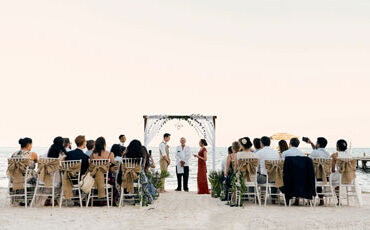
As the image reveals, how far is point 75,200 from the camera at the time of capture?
7.86 m

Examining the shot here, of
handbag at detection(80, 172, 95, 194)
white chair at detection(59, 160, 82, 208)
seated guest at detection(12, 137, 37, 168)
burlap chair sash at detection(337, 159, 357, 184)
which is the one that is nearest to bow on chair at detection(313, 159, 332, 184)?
burlap chair sash at detection(337, 159, 357, 184)

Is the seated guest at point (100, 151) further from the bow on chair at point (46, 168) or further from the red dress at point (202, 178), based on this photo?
the red dress at point (202, 178)

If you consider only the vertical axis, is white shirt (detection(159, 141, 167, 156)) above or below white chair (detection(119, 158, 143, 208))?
above

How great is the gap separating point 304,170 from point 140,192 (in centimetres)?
349

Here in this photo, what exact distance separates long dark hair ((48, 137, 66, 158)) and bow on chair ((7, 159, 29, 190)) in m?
0.48

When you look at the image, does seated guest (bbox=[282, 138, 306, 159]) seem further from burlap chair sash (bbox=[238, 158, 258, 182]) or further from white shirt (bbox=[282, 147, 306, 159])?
burlap chair sash (bbox=[238, 158, 258, 182])

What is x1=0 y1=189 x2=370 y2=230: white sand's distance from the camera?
5.62 meters

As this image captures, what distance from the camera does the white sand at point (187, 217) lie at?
562 cm

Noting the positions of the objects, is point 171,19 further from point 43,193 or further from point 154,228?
point 154,228

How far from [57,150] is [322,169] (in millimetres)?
5541

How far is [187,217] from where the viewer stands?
256 inches

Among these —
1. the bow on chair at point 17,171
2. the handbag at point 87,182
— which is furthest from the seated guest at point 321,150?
the bow on chair at point 17,171

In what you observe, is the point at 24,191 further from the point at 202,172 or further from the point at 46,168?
the point at 202,172

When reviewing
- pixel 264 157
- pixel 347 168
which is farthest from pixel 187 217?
pixel 347 168
